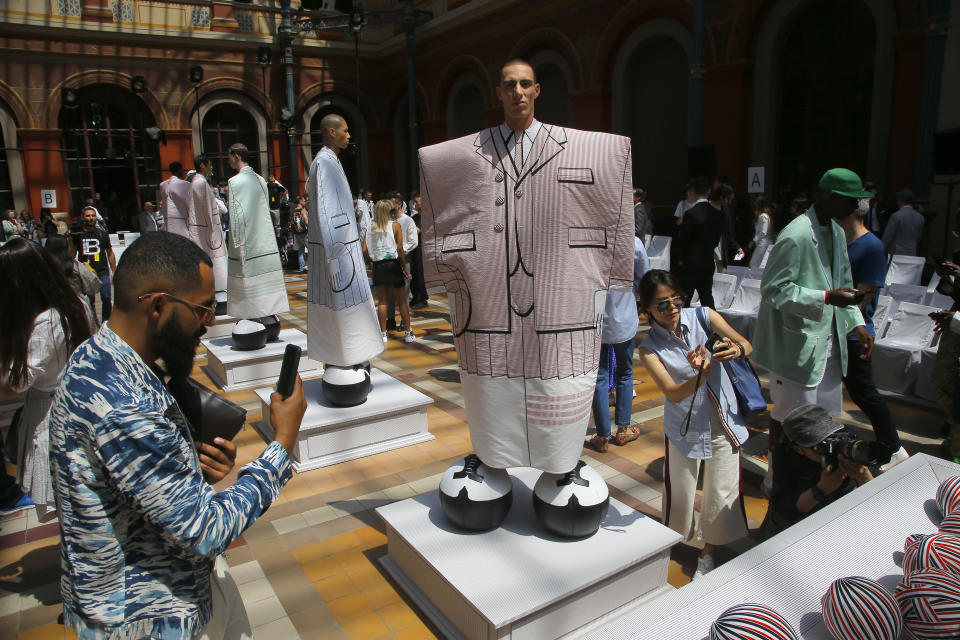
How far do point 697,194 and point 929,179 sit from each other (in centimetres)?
469

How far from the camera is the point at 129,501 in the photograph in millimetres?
1253

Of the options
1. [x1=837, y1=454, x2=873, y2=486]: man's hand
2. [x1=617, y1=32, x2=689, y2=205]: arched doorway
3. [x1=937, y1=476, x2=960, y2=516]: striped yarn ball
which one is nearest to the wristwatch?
[x1=837, y1=454, x2=873, y2=486]: man's hand

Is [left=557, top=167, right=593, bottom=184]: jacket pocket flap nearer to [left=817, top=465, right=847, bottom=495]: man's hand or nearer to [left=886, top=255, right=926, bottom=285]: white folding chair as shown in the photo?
[left=817, top=465, right=847, bottom=495]: man's hand

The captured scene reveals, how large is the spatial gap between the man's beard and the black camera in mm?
2161

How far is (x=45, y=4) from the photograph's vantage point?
15148mm

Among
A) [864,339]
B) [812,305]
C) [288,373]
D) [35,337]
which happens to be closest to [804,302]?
[812,305]

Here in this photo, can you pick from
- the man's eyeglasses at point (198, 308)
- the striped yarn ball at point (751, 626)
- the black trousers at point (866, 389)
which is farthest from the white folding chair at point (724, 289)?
the man's eyeglasses at point (198, 308)

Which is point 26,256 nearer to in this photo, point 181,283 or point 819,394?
point 181,283

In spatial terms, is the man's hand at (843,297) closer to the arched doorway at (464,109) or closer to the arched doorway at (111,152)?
the arched doorway at (464,109)

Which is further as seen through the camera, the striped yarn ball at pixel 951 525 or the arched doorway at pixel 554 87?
the arched doorway at pixel 554 87

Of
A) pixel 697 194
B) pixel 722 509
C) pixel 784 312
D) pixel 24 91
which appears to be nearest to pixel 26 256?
pixel 722 509

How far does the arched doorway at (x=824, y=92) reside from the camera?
31.0 ft

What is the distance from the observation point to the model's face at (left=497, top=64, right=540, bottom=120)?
89.7 inches

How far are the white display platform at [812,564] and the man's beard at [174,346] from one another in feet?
3.68
